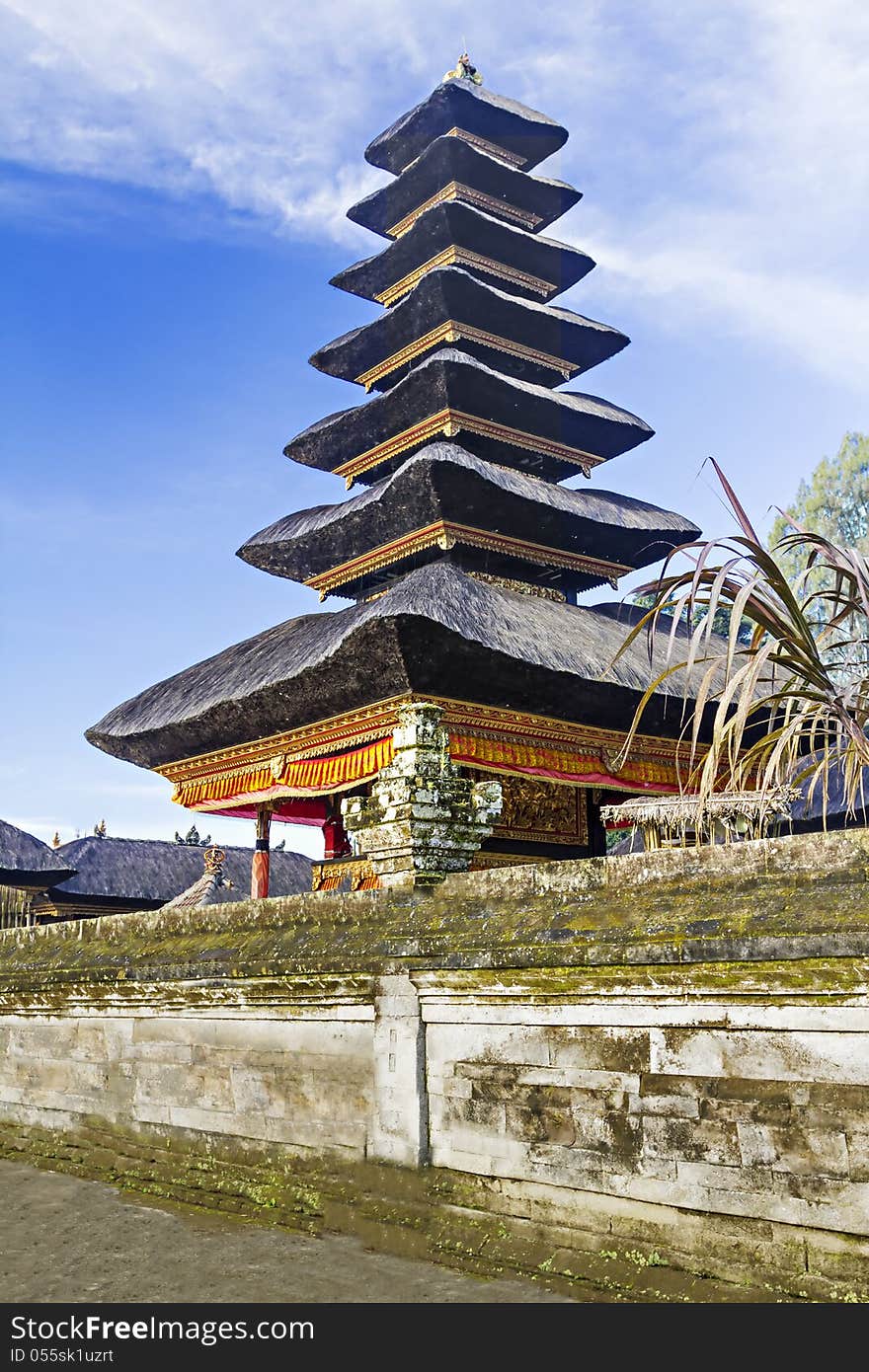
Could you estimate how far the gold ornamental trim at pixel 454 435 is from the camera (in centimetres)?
1808

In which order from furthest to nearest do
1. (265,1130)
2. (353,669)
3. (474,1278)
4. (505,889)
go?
(353,669)
(265,1130)
(505,889)
(474,1278)

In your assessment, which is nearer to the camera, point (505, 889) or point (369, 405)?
→ point (505, 889)

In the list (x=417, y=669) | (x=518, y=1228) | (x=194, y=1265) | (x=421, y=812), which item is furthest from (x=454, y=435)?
(x=194, y=1265)

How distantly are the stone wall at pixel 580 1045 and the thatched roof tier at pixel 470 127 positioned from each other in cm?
1782

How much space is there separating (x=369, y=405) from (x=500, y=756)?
785 cm

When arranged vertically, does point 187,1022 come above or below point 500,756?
below

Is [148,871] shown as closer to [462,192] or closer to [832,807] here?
[832,807]

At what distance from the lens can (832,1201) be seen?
468 centimetres

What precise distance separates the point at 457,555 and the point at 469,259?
673 cm

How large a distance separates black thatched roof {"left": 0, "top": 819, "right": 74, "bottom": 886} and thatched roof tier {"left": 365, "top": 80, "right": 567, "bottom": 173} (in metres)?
17.3

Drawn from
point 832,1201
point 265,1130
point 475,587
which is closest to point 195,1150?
point 265,1130

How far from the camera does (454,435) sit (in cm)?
1809
